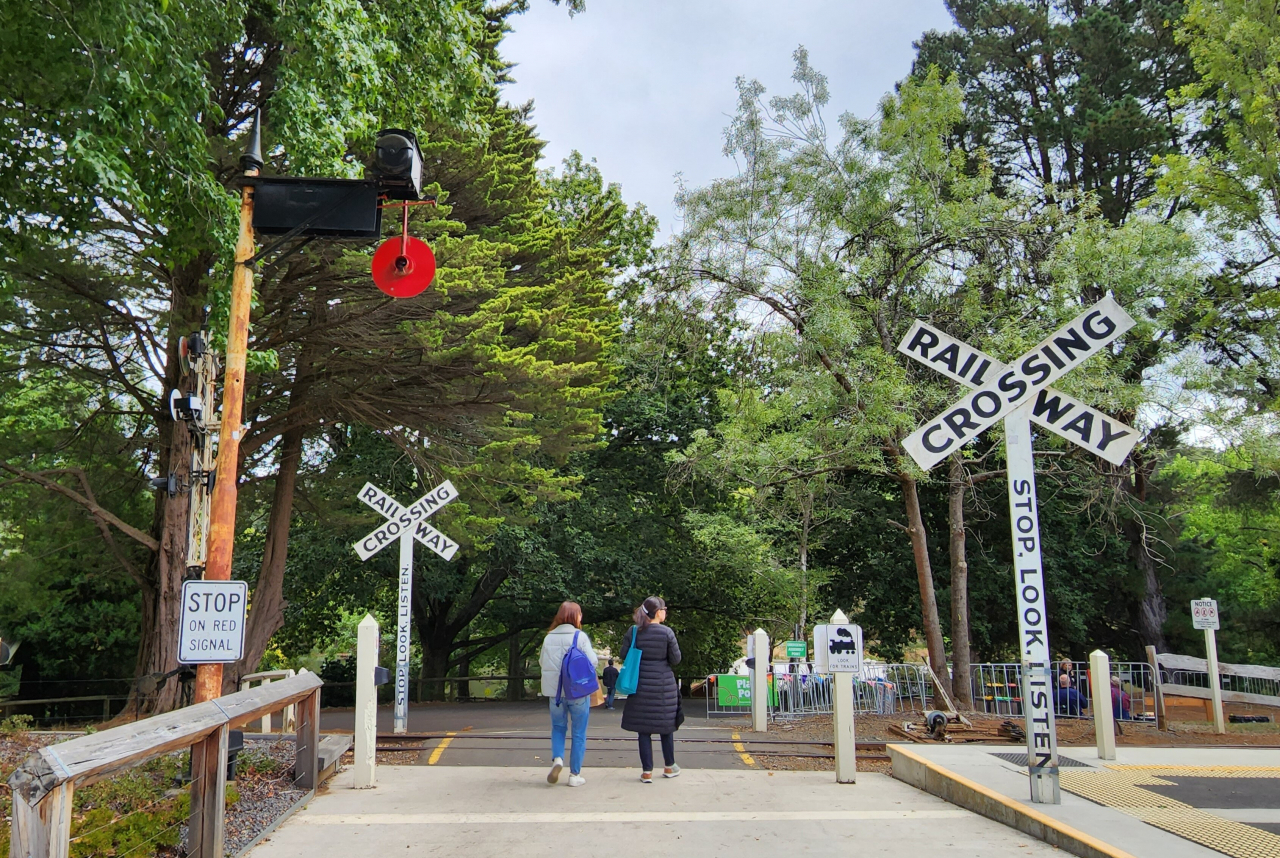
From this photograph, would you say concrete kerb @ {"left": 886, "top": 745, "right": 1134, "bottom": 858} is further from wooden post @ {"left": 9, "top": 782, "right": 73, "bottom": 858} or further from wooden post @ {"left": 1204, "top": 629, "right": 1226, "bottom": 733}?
wooden post @ {"left": 1204, "top": 629, "right": 1226, "bottom": 733}

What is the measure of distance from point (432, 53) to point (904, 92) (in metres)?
8.81

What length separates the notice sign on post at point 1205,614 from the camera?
582 inches

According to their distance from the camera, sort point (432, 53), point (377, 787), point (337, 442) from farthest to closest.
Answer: point (337, 442)
point (432, 53)
point (377, 787)

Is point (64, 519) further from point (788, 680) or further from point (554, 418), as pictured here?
point (788, 680)

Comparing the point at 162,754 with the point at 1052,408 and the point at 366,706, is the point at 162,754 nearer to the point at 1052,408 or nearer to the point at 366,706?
the point at 366,706

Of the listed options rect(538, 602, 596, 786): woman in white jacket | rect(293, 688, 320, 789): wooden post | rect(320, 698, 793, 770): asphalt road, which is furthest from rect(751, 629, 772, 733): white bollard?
rect(293, 688, 320, 789): wooden post

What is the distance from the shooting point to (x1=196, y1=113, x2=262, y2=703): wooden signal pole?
22.8 feet

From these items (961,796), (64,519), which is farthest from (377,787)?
(64,519)

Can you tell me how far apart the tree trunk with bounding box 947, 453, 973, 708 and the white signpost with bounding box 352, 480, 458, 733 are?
9256 millimetres

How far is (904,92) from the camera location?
1614 cm

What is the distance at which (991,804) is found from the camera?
693cm

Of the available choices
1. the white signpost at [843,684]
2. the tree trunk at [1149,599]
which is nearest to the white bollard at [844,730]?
the white signpost at [843,684]

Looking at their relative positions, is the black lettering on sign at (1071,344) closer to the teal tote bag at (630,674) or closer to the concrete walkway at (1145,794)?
the concrete walkway at (1145,794)

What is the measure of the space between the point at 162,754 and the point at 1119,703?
17.0 m
